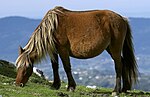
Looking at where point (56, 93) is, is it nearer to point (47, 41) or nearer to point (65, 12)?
point (47, 41)

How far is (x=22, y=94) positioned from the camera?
13844 mm

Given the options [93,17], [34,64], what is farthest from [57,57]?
[93,17]

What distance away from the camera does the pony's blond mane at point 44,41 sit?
15500 millimetres

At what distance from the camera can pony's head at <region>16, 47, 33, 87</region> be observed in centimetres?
1579

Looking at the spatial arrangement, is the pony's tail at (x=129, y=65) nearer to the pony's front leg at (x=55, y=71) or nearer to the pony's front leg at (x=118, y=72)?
the pony's front leg at (x=118, y=72)

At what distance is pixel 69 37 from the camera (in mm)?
15766

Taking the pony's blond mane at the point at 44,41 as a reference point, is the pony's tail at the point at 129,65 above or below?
below

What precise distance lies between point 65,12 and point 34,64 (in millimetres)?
2383

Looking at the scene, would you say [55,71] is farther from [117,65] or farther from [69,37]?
[117,65]

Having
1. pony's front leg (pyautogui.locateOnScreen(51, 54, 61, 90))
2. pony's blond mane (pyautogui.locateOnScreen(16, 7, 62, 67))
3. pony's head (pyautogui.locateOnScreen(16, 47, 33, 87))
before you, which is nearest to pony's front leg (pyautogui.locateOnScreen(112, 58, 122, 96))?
pony's front leg (pyautogui.locateOnScreen(51, 54, 61, 90))

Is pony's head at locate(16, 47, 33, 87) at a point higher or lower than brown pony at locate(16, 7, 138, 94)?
lower

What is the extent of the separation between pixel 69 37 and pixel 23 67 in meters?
2.11

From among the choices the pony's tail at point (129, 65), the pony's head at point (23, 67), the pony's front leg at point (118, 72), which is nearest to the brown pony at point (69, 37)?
the pony's head at point (23, 67)

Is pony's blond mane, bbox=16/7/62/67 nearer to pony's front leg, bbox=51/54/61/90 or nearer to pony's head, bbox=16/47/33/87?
pony's head, bbox=16/47/33/87
